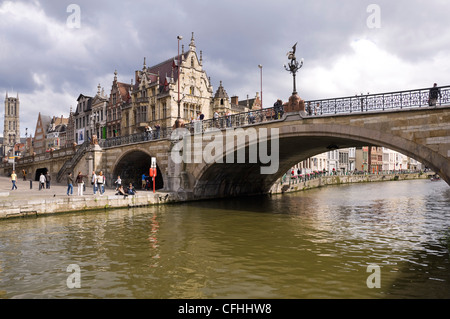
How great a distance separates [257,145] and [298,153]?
5.87 metres

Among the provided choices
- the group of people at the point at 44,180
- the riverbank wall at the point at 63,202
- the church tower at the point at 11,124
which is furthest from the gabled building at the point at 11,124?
the riverbank wall at the point at 63,202

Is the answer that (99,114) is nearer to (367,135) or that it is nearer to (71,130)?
(71,130)

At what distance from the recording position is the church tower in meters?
114

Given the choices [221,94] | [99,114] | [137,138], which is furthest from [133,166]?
[99,114]

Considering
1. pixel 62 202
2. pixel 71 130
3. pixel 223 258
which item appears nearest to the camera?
pixel 223 258

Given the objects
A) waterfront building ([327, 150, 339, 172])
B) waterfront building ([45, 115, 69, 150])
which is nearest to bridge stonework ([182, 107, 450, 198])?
waterfront building ([327, 150, 339, 172])

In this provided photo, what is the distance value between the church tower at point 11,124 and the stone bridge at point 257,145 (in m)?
90.2

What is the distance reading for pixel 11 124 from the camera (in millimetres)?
117125

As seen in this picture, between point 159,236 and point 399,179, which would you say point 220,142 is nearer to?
point 159,236

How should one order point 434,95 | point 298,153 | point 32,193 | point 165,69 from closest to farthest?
point 434,95 → point 32,193 → point 298,153 → point 165,69

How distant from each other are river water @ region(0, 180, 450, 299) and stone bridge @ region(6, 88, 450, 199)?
4.05m

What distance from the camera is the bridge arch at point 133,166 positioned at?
101ft

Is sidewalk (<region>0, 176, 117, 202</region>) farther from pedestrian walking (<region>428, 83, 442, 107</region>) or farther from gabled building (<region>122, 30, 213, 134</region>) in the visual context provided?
pedestrian walking (<region>428, 83, 442, 107</region>)
